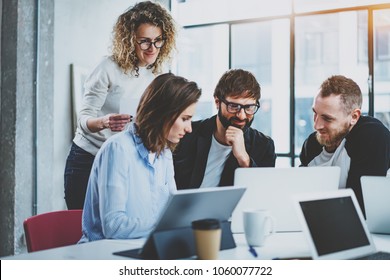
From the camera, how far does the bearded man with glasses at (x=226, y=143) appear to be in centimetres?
218

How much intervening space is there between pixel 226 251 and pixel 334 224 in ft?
0.98

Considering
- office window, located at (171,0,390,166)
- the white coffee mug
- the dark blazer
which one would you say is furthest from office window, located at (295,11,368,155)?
the white coffee mug

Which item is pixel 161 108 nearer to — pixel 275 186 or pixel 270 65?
pixel 275 186

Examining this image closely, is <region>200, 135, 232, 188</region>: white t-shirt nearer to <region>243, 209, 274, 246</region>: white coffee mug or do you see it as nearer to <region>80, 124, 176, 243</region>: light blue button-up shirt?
<region>80, 124, 176, 243</region>: light blue button-up shirt

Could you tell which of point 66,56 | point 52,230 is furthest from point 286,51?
point 52,230

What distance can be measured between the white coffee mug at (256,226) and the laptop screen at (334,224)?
0.64ft

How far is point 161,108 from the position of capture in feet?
5.79

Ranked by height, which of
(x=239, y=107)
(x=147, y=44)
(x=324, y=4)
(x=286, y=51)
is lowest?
(x=239, y=107)

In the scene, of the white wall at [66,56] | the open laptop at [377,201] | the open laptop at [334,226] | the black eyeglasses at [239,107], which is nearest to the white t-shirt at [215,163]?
the black eyeglasses at [239,107]

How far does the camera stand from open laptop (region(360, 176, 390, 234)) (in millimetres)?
1613

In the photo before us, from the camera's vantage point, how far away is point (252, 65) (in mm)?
6715

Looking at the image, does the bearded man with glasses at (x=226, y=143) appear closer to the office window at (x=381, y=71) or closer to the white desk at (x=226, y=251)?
the white desk at (x=226, y=251)

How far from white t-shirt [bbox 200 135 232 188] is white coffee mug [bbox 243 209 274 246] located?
74 centimetres
